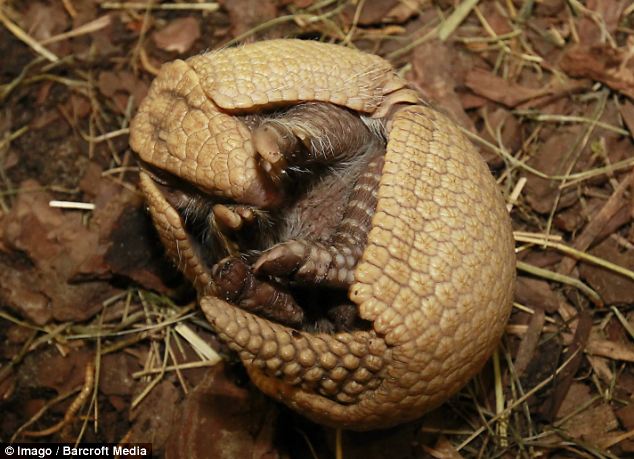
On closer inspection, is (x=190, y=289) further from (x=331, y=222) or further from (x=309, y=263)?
(x=309, y=263)

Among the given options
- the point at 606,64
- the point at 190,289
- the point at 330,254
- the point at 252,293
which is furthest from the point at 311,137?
the point at 606,64

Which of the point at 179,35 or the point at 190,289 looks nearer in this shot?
the point at 190,289

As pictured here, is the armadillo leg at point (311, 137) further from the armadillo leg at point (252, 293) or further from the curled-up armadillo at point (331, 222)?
the armadillo leg at point (252, 293)

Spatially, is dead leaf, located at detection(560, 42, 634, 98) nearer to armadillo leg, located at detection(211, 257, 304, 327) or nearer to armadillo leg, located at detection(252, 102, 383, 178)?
armadillo leg, located at detection(252, 102, 383, 178)

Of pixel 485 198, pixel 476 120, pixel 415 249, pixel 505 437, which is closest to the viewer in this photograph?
pixel 415 249

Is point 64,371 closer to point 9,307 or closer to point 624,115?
point 9,307

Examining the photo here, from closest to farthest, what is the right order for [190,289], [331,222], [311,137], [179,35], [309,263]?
[309,263] → [311,137] → [331,222] → [190,289] → [179,35]

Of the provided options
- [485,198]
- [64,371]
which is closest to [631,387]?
[485,198]

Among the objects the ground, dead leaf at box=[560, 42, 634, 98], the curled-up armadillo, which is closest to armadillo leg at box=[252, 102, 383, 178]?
the curled-up armadillo
